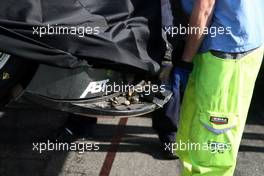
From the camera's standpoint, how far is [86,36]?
2.22 meters

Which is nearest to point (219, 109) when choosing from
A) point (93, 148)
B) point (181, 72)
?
point (181, 72)

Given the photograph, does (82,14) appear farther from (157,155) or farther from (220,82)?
(157,155)

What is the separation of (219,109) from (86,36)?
0.91 m

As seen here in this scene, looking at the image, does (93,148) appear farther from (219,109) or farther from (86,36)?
(86,36)

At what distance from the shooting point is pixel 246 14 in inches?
98.8

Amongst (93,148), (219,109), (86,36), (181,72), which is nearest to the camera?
(86,36)

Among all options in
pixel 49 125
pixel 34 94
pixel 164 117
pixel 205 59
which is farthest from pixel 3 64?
pixel 49 125

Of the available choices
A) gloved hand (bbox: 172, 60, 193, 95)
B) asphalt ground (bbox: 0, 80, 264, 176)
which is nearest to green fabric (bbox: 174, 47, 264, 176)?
gloved hand (bbox: 172, 60, 193, 95)

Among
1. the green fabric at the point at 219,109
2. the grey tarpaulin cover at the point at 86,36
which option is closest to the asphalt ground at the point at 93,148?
the green fabric at the point at 219,109

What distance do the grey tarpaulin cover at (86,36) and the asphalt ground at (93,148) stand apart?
164 cm

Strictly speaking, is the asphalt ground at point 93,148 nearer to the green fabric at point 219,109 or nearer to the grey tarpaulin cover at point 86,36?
the green fabric at point 219,109

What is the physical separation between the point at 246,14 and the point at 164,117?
1.68 meters

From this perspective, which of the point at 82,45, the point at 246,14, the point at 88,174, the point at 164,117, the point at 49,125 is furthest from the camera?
the point at 49,125

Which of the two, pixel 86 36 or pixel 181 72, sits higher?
pixel 86 36
